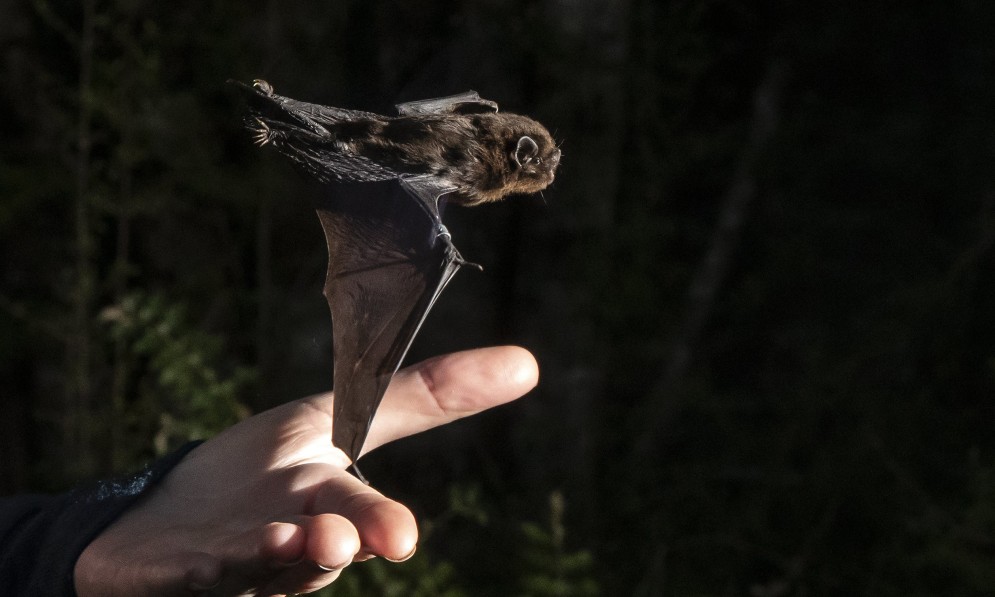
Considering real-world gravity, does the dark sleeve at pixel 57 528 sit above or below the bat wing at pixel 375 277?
below

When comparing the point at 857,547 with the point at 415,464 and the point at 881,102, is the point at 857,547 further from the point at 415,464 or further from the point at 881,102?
the point at 881,102

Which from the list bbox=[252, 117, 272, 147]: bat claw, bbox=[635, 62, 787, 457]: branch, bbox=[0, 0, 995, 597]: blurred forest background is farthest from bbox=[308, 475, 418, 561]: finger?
bbox=[635, 62, 787, 457]: branch

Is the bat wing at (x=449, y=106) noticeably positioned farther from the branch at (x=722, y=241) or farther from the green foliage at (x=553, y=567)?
the branch at (x=722, y=241)

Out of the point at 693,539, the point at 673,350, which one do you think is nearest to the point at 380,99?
the point at 693,539

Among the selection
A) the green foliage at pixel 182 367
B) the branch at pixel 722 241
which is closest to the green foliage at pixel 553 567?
the green foliage at pixel 182 367

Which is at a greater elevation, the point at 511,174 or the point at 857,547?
the point at 511,174

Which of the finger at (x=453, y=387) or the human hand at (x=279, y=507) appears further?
the finger at (x=453, y=387)

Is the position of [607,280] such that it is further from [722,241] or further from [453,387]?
[453,387]

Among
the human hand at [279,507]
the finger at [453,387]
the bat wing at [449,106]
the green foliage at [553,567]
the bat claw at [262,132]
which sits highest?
the bat wing at [449,106]
